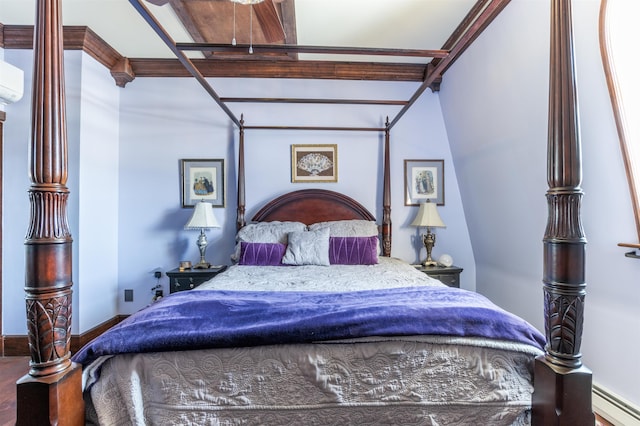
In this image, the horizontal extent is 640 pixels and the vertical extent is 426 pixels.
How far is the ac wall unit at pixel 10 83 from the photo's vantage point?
2.31 metres

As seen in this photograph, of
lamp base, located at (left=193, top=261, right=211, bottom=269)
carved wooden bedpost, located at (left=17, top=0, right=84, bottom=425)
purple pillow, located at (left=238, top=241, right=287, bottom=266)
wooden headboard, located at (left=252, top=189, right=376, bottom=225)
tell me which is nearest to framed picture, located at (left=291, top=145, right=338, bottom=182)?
wooden headboard, located at (left=252, top=189, right=376, bottom=225)

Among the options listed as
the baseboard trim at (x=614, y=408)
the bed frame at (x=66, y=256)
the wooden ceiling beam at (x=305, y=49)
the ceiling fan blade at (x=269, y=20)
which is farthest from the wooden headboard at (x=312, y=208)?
the bed frame at (x=66, y=256)

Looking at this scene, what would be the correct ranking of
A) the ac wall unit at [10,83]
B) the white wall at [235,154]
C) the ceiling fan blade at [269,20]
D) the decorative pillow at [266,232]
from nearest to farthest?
the ceiling fan blade at [269,20] → the ac wall unit at [10,83] → the decorative pillow at [266,232] → the white wall at [235,154]

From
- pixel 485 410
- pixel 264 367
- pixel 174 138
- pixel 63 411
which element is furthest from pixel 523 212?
pixel 174 138

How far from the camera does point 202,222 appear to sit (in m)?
2.90

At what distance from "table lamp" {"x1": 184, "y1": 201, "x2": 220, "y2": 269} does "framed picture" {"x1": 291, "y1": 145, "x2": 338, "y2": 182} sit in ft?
3.13

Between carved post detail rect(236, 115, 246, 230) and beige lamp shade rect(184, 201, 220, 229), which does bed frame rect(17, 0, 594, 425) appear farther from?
carved post detail rect(236, 115, 246, 230)

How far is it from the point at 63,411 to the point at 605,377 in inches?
112

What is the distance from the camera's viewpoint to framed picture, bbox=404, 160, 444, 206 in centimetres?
336

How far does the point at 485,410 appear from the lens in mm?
1078

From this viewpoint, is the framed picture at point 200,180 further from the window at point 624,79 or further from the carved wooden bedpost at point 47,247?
the window at point 624,79

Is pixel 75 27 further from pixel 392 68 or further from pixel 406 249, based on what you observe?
pixel 406 249

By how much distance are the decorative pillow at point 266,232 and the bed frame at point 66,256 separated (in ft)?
6.06

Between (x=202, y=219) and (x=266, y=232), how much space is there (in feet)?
2.19
